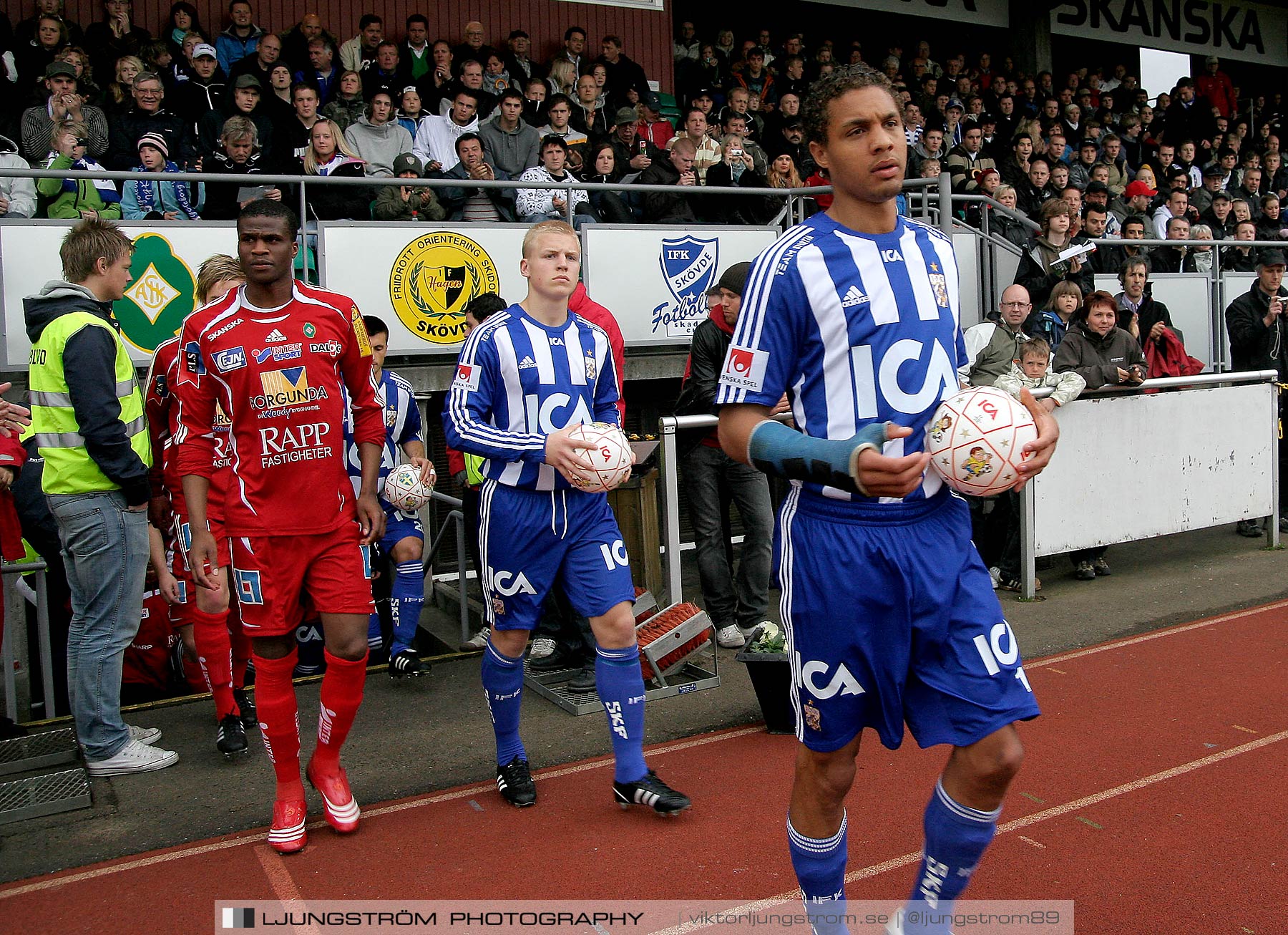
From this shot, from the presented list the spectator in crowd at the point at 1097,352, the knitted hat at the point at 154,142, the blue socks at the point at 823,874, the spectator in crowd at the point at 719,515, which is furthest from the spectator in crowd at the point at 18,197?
the spectator in crowd at the point at 1097,352

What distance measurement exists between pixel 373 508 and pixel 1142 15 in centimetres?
A: 2016

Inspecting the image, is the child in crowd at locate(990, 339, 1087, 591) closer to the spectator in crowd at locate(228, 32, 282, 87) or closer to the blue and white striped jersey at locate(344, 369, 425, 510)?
the blue and white striped jersey at locate(344, 369, 425, 510)

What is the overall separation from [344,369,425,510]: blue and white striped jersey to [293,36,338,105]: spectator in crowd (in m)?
5.56

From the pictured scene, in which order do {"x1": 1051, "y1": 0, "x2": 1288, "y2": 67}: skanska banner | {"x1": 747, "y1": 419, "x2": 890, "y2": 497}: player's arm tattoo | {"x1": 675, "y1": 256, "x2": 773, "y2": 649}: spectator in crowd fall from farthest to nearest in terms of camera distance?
{"x1": 1051, "y1": 0, "x2": 1288, "y2": 67}: skanska banner
{"x1": 675, "y1": 256, "x2": 773, "y2": 649}: spectator in crowd
{"x1": 747, "y1": 419, "x2": 890, "y2": 497}: player's arm tattoo

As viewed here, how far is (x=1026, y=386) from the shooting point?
23.8 feet

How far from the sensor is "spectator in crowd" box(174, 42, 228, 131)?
9.91 m

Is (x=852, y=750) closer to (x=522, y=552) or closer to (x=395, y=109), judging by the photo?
(x=522, y=552)

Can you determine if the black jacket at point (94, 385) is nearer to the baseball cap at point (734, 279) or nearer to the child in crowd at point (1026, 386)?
the baseball cap at point (734, 279)

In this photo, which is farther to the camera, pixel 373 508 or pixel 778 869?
pixel 373 508

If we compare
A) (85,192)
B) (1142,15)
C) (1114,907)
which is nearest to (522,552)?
(1114,907)

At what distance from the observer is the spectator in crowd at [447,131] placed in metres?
10.8

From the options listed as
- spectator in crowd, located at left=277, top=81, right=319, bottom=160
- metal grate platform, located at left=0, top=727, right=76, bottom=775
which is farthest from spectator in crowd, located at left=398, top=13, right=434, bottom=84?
metal grate platform, located at left=0, top=727, right=76, bottom=775

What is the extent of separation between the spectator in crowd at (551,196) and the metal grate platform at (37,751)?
4.99 meters

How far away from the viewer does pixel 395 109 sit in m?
10.8
